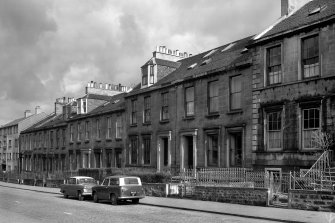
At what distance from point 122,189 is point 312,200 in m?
10.1

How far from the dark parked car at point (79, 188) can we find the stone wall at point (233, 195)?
24.9 ft

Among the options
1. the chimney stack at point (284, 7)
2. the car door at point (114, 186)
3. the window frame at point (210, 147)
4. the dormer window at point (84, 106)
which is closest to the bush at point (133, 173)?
the window frame at point (210, 147)

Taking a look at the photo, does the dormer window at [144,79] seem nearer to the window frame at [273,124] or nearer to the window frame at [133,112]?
the window frame at [133,112]

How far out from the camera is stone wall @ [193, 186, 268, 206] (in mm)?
21281

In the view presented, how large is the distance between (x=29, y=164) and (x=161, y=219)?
5600 cm

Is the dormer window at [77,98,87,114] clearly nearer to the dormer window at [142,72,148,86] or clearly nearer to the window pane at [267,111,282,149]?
the dormer window at [142,72,148,86]

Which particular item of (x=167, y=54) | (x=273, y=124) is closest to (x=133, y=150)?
(x=167, y=54)

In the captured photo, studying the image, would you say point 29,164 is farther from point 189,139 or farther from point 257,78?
point 257,78

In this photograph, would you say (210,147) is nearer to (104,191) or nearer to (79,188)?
(104,191)

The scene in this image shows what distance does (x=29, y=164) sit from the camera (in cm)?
6881

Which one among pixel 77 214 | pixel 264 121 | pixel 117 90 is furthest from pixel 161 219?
pixel 117 90

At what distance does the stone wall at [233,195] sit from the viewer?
2128cm

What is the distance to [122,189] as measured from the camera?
24141 mm

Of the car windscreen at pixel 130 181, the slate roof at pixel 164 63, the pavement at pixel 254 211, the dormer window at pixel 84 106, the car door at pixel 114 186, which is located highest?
the slate roof at pixel 164 63
